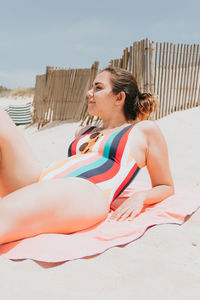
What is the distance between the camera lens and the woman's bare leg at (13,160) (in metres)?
1.84

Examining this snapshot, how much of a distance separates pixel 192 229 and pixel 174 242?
0.28 m

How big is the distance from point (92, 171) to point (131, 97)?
87cm

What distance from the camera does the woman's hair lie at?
253 cm

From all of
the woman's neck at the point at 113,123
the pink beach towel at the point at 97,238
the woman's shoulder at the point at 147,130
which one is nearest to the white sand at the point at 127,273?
the pink beach towel at the point at 97,238

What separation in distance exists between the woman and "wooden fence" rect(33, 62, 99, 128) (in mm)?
6352

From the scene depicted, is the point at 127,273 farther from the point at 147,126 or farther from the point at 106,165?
the point at 147,126

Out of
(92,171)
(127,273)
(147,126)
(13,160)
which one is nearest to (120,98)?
(147,126)

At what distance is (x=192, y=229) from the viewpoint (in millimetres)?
2064

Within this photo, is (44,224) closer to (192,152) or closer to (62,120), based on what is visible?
(192,152)

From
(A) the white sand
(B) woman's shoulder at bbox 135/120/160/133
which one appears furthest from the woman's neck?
(A) the white sand

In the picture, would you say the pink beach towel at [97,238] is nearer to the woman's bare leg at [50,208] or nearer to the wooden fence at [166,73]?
the woman's bare leg at [50,208]

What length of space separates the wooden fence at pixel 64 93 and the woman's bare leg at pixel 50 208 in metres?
7.08

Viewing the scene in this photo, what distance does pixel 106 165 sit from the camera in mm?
2119

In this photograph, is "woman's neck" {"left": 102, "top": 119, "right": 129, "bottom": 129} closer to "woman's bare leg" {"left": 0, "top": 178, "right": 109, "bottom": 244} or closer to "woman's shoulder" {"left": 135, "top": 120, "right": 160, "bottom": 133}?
"woman's shoulder" {"left": 135, "top": 120, "right": 160, "bottom": 133}
